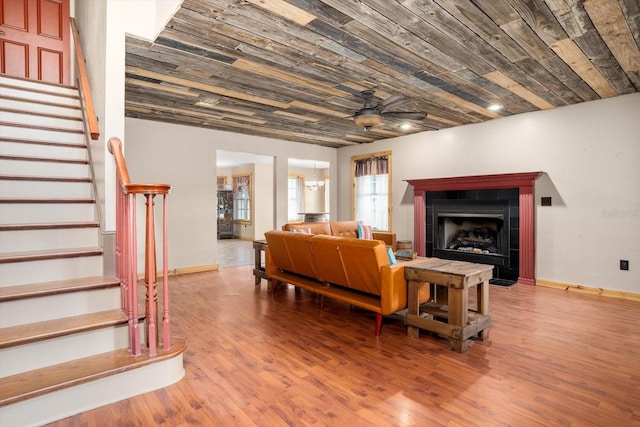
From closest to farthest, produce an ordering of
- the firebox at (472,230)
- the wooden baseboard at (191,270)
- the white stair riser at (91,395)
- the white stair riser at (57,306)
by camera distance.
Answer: the white stair riser at (91,395), the white stair riser at (57,306), the firebox at (472,230), the wooden baseboard at (191,270)

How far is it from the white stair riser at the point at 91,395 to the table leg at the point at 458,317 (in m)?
2.13

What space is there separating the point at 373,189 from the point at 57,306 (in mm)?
6197

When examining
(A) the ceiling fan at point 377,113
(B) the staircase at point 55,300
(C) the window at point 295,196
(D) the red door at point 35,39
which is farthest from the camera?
(C) the window at point 295,196

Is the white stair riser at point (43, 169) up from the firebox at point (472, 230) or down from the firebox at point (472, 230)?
up

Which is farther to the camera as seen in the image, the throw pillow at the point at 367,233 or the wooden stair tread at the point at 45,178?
the throw pillow at the point at 367,233

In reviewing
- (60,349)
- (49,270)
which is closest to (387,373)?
(60,349)

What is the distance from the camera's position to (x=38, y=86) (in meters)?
4.20

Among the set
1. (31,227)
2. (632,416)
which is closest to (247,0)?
(31,227)

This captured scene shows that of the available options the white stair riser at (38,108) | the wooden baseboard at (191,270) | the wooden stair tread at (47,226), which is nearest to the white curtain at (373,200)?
the wooden baseboard at (191,270)

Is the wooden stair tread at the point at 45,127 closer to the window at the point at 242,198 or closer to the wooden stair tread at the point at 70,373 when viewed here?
the wooden stair tread at the point at 70,373

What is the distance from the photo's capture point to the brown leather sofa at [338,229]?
5717 mm

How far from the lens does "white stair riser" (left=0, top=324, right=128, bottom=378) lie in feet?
6.30

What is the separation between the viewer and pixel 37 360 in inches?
78.7

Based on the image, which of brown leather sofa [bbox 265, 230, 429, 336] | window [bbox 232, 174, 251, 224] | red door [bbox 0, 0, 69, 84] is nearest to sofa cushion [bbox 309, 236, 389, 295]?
brown leather sofa [bbox 265, 230, 429, 336]
